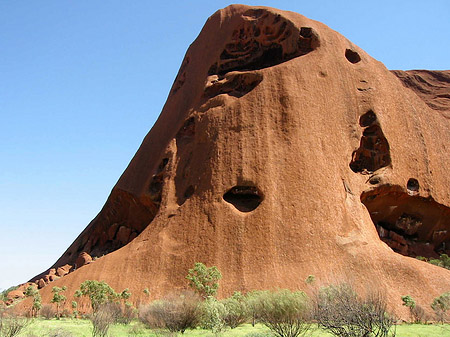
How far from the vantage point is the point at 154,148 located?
36688mm

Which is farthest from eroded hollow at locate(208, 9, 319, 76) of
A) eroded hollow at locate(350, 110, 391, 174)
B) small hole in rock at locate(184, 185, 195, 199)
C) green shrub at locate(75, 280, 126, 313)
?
green shrub at locate(75, 280, 126, 313)

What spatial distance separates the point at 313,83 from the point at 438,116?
42.5 ft

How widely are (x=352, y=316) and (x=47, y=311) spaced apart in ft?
64.7

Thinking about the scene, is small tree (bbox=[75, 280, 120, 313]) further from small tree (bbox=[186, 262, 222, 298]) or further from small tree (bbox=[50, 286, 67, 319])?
small tree (bbox=[186, 262, 222, 298])

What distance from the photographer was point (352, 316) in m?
11.4

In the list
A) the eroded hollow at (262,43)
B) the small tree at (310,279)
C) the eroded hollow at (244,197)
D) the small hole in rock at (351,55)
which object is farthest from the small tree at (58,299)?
the small hole in rock at (351,55)

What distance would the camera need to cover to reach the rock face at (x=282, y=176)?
2464 cm

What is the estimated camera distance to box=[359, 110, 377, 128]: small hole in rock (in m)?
31.2

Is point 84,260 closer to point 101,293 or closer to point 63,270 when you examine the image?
point 63,270

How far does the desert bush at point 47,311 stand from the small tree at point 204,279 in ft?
27.7

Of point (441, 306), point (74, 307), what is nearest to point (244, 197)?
point (74, 307)

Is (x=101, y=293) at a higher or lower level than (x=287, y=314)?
higher

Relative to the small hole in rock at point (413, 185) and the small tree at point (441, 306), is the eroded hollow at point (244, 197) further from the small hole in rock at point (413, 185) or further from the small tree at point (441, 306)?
the small hole in rock at point (413, 185)

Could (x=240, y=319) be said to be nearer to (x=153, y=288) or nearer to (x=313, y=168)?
(x=153, y=288)
